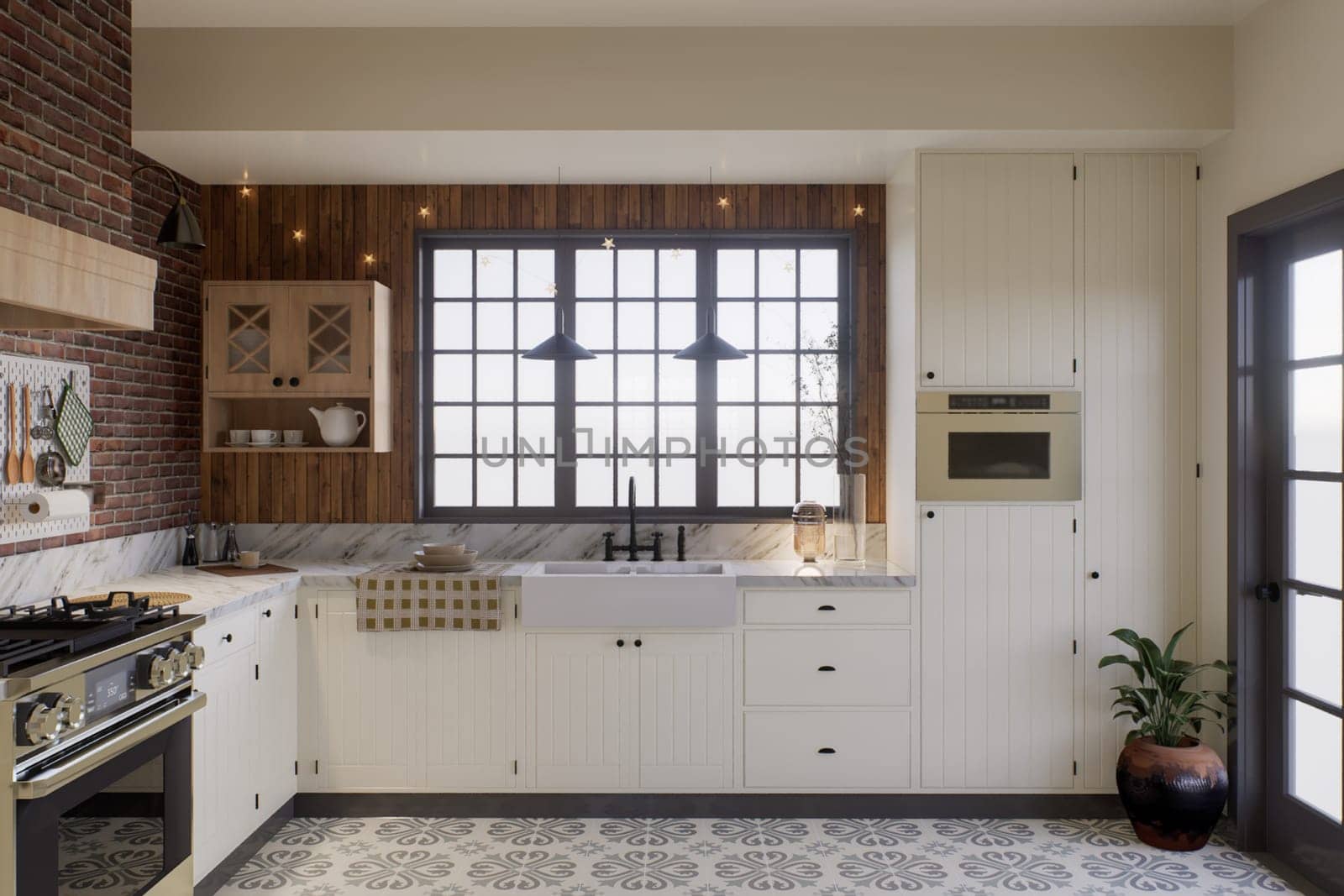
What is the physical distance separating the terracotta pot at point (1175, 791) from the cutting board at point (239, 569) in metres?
3.35

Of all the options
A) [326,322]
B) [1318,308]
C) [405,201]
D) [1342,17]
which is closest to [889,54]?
[1342,17]

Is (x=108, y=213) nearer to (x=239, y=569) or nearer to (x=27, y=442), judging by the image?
(x=27, y=442)

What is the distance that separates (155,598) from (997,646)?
3.09 meters

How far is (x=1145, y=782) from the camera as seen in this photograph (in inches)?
131

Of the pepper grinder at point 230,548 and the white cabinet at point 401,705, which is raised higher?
the pepper grinder at point 230,548

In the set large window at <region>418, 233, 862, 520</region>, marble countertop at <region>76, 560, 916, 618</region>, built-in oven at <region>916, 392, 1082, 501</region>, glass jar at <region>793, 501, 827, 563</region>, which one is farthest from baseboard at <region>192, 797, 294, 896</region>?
built-in oven at <region>916, 392, 1082, 501</region>

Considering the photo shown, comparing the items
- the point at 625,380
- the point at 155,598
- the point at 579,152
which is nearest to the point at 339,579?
the point at 155,598

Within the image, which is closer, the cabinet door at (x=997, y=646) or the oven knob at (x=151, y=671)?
the oven knob at (x=151, y=671)

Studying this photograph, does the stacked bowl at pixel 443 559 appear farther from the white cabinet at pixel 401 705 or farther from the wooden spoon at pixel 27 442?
the wooden spoon at pixel 27 442

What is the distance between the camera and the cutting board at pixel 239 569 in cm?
373

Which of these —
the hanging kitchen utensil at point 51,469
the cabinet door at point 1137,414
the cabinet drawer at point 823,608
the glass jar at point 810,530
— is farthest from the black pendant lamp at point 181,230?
the cabinet door at point 1137,414

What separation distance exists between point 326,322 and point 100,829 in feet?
7.45

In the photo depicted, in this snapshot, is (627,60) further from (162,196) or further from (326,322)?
(162,196)

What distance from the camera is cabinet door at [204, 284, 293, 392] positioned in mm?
3941
